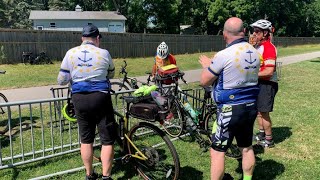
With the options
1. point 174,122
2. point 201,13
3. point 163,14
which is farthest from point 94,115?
point 201,13

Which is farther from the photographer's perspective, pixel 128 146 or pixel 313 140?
pixel 313 140

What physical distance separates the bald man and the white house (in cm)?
3954

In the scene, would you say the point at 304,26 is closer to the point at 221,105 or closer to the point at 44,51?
the point at 44,51

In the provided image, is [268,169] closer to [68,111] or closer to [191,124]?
[191,124]

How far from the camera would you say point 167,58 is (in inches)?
257

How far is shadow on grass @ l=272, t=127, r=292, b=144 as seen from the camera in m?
6.15

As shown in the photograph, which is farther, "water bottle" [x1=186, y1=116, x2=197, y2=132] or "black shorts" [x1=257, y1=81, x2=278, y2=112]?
"water bottle" [x1=186, y1=116, x2=197, y2=132]

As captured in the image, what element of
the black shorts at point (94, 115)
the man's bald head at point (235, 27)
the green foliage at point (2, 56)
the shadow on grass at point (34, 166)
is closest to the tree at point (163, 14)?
the green foliage at point (2, 56)

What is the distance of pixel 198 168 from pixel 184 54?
25.5 meters

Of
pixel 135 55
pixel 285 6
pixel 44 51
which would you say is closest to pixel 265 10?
pixel 285 6

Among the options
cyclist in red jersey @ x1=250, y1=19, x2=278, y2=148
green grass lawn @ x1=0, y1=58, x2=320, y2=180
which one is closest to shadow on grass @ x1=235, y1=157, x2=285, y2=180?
green grass lawn @ x1=0, y1=58, x2=320, y2=180

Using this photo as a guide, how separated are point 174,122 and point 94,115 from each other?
7.33ft

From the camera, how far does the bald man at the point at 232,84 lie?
10.9 feet

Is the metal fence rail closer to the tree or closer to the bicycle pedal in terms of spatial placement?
the bicycle pedal
